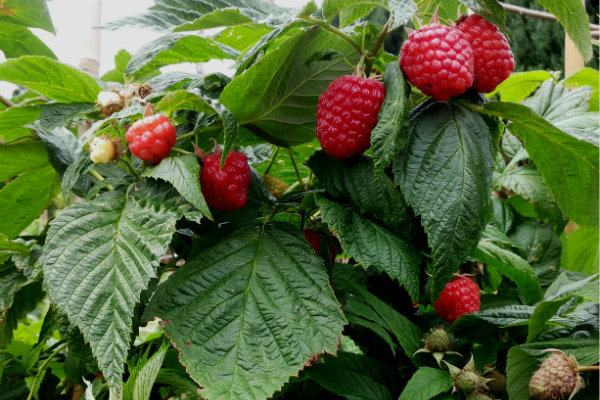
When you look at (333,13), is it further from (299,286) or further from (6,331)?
(6,331)

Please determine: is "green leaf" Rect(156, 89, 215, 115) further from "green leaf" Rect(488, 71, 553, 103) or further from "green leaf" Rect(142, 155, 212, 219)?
"green leaf" Rect(488, 71, 553, 103)

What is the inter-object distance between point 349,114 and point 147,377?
0.99ft

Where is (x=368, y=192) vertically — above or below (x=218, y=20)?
below

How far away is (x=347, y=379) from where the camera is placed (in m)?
0.61

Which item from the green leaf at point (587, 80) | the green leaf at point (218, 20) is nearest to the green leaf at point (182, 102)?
the green leaf at point (218, 20)

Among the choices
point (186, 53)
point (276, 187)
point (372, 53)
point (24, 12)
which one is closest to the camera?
point (372, 53)

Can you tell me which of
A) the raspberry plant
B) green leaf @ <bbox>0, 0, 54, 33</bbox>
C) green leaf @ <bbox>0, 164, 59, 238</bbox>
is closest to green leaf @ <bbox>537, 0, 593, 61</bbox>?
the raspberry plant

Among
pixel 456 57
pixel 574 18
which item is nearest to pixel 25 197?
pixel 456 57

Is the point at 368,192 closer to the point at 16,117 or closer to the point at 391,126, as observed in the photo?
the point at 391,126

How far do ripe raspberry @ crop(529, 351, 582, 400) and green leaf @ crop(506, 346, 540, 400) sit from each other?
22 mm

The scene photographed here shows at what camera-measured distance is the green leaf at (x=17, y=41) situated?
965mm

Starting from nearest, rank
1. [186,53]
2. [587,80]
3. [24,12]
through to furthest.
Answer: [186,53], [24,12], [587,80]

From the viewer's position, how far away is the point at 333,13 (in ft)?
1.77

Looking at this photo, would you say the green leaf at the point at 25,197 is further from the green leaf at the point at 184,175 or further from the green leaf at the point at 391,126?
the green leaf at the point at 391,126
